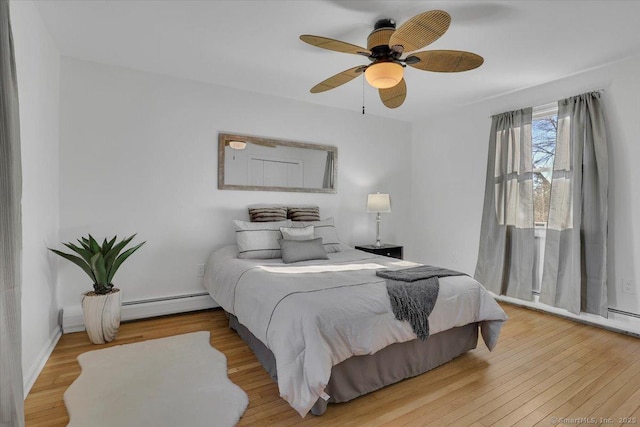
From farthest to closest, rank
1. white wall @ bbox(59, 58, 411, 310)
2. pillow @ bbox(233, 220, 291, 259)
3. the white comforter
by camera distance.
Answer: pillow @ bbox(233, 220, 291, 259) → white wall @ bbox(59, 58, 411, 310) → the white comforter

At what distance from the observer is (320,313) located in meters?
1.74

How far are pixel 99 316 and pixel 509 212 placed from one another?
13.9ft

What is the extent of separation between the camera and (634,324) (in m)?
2.87

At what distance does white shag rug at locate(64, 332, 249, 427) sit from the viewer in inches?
67.2

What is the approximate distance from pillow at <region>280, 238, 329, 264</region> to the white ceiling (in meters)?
1.71

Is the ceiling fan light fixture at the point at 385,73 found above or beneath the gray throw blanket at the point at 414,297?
above

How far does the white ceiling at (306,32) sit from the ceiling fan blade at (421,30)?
1.18 ft

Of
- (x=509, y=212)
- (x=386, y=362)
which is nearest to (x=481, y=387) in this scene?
(x=386, y=362)

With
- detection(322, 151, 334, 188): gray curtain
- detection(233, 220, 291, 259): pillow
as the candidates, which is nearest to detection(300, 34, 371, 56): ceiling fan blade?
detection(233, 220, 291, 259): pillow

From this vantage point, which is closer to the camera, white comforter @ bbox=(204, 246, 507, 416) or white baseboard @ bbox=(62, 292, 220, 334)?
white comforter @ bbox=(204, 246, 507, 416)

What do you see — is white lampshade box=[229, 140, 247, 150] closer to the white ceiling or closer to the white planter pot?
the white ceiling

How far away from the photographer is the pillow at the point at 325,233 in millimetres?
3582

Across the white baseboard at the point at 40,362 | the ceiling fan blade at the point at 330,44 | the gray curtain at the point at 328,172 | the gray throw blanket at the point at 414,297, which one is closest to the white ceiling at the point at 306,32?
the ceiling fan blade at the point at 330,44

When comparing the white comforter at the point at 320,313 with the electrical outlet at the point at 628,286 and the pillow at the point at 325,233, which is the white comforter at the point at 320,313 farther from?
the electrical outlet at the point at 628,286
